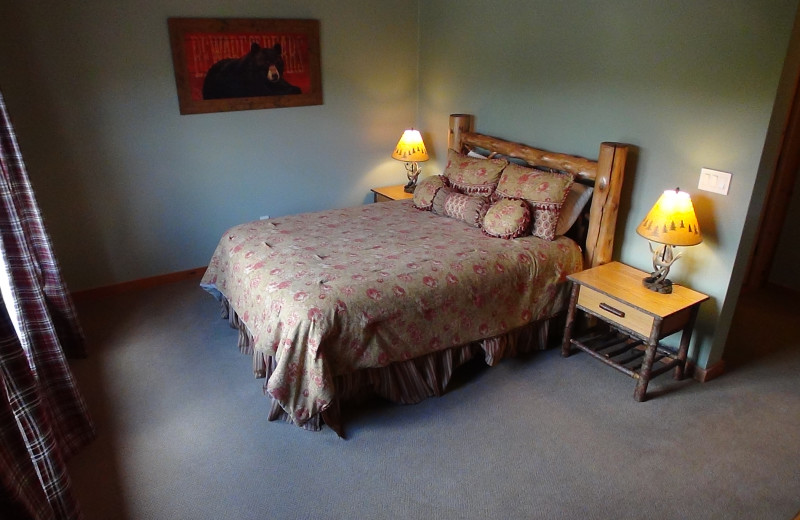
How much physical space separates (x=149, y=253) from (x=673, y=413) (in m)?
3.64

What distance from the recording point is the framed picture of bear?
3.68 m

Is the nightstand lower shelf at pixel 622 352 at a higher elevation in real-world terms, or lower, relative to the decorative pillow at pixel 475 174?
lower

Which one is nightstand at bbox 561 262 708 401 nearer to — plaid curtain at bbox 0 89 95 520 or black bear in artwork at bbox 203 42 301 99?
plaid curtain at bbox 0 89 95 520

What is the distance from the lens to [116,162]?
12.0 ft

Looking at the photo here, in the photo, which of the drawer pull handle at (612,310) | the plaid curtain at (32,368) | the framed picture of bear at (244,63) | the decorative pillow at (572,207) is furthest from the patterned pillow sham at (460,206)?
the plaid curtain at (32,368)

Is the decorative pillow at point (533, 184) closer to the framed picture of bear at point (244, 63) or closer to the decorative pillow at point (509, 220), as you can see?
the decorative pillow at point (509, 220)

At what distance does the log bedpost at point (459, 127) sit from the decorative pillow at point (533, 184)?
776mm

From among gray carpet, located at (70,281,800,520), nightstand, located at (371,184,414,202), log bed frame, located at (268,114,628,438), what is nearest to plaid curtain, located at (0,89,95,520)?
gray carpet, located at (70,281,800,520)

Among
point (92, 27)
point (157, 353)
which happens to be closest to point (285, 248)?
point (157, 353)

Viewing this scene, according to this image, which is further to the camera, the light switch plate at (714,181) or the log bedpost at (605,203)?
the log bedpost at (605,203)

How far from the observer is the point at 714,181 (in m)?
2.67

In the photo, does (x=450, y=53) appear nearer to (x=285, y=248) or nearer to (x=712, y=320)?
(x=285, y=248)

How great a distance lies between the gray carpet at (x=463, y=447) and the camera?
211cm

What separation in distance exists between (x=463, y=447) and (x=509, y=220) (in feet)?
4.51
